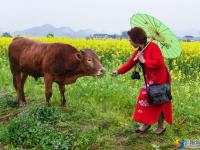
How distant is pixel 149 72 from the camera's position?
7.12 metres

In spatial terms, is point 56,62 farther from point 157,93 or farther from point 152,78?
point 157,93

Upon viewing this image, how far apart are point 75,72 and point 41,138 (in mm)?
1595

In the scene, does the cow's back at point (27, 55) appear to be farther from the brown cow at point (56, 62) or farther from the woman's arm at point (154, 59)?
the woman's arm at point (154, 59)

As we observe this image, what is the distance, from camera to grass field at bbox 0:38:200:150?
23.5 ft

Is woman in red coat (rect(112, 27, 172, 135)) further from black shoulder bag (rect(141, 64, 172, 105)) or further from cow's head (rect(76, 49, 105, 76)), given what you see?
cow's head (rect(76, 49, 105, 76))

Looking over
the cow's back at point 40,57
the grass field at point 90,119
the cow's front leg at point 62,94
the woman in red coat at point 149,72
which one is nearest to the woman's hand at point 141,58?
the woman in red coat at point 149,72

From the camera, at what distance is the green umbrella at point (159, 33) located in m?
7.17

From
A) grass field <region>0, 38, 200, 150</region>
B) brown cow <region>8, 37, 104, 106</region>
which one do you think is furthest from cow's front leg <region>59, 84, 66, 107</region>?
grass field <region>0, 38, 200, 150</region>

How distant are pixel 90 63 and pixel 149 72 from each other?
1316 millimetres

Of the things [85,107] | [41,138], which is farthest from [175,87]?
[41,138]

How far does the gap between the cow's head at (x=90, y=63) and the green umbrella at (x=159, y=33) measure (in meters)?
1.03

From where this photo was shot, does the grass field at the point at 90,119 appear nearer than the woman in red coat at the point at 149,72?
No

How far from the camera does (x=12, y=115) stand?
877 centimetres

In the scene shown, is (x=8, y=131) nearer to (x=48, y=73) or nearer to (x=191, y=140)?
(x=48, y=73)
